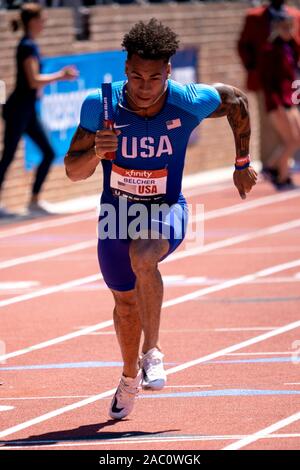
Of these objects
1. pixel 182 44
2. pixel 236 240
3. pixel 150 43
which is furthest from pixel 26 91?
pixel 150 43

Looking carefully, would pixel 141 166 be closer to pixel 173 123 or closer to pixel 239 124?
pixel 173 123

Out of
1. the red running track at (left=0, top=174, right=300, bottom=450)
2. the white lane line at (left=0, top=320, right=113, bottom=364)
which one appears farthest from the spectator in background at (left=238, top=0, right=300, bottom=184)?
the white lane line at (left=0, top=320, right=113, bottom=364)

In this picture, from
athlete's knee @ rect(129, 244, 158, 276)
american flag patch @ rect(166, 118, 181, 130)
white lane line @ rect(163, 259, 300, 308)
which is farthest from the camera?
white lane line @ rect(163, 259, 300, 308)

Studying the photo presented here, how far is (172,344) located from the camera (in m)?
9.91

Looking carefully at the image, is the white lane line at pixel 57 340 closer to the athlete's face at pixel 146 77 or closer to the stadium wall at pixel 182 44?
the athlete's face at pixel 146 77

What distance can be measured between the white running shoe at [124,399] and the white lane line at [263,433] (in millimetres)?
875

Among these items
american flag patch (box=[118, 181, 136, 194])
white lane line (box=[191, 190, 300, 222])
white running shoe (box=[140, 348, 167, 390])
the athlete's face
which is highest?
the athlete's face

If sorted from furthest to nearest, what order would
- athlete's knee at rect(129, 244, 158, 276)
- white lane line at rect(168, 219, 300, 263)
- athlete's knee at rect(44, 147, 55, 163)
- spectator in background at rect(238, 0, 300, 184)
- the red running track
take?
1. spectator in background at rect(238, 0, 300, 184)
2. athlete's knee at rect(44, 147, 55, 163)
3. white lane line at rect(168, 219, 300, 263)
4. athlete's knee at rect(129, 244, 158, 276)
5. the red running track

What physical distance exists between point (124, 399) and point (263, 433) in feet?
3.13

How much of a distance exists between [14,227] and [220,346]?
7.16 meters

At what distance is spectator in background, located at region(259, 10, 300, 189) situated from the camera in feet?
62.9

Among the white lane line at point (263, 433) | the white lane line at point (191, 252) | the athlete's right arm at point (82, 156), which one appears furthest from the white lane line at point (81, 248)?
the white lane line at point (263, 433)

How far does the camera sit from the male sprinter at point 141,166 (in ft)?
24.5

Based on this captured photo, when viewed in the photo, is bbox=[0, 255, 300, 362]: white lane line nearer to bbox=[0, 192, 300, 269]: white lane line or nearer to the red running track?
the red running track
